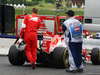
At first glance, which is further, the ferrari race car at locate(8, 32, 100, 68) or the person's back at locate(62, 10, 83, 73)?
the ferrari race car at locate(8, 32, 100, 68)

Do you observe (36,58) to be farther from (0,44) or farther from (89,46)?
(0,44)

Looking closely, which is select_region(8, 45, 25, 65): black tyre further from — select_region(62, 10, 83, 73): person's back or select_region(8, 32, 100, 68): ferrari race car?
select_region(62, 10, 83, 73): person's back

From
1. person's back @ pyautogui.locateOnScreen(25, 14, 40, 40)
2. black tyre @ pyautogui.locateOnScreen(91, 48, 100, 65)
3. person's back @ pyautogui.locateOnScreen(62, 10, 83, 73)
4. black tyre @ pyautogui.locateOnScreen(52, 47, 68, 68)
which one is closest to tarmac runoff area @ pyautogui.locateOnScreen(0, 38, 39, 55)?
black tyre @ pyautogui.locateOnScreen(91, 48, 100, 65)

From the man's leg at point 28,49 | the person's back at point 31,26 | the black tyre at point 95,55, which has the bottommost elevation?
the black tyre at point 95,55

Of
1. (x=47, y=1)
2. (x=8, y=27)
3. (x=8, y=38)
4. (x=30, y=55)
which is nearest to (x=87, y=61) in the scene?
(x=30, y=55)

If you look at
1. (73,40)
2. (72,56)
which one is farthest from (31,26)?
(72,56)

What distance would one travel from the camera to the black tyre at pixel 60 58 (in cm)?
1114

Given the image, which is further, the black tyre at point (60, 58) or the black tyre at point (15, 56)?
the black tyre at point (15, 56)

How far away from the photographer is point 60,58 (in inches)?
439

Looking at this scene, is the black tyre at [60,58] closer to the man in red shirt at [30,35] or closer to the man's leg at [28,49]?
the man in red shirt at [30,35]

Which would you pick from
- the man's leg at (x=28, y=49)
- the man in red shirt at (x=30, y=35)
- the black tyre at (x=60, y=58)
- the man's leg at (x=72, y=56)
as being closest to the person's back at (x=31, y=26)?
the man in red shirt at (x=30, y=35)

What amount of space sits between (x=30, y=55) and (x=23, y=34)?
0.62m

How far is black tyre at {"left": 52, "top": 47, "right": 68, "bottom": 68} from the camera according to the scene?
36.6 ft

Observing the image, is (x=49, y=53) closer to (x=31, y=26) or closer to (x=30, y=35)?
(x=30, y=35)
